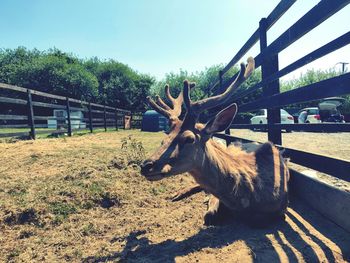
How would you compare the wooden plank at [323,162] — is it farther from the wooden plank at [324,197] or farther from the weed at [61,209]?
the weed at [61,209]

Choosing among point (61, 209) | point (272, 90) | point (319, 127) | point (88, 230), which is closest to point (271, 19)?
point (272, 90)

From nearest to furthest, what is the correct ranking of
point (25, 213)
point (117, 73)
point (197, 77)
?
point (25, 213)
point (117, 73)
point (197, 77)

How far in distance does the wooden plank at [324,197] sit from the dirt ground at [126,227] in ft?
0.29

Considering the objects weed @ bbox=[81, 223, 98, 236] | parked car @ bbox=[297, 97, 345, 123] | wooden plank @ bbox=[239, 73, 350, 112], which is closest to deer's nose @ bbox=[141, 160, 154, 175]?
weed @ bbox=[81, 223, 98, 236]

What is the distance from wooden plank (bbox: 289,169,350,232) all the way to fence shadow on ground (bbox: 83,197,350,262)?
3.7 inches

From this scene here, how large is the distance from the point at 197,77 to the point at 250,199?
52457 millimetres

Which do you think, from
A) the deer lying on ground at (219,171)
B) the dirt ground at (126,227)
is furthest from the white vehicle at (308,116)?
the deer lying on ground at (219,171)

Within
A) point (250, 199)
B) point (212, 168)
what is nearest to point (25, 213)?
point (212, 168)

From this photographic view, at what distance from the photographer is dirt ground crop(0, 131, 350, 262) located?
2.53m

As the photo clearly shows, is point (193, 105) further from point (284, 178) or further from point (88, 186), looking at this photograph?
point (88, 186)

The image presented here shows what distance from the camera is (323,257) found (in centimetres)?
230

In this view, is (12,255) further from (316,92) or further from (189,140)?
(316,92)

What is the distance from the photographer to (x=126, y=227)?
10.9 ft

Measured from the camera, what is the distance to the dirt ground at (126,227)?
253 centimetres
